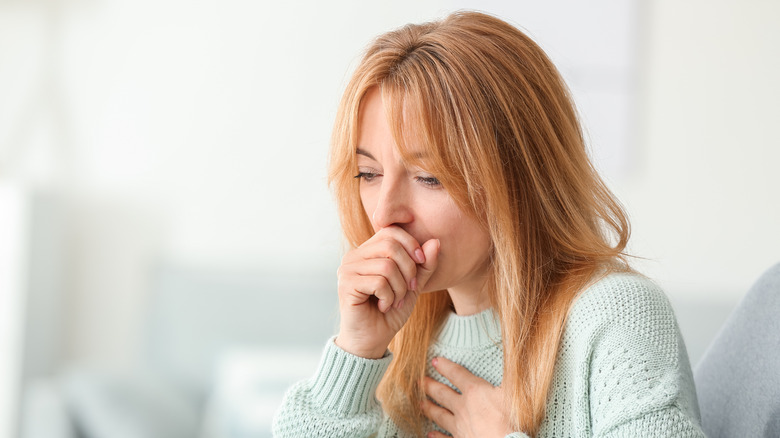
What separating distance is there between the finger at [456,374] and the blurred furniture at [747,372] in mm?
351

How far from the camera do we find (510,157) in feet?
3.39

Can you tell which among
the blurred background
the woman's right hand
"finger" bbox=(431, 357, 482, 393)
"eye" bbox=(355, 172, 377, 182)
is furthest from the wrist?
the blurred background

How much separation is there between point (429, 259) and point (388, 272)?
0.06 m

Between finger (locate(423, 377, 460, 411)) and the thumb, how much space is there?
0.71ft

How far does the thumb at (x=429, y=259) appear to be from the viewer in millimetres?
1002

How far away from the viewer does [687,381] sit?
96 cm

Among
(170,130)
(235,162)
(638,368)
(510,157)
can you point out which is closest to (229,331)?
(235,162)

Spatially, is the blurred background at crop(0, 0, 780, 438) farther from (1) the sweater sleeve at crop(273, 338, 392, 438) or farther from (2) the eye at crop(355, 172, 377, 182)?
(2) the eye at crop(355, 172, 377, 182)

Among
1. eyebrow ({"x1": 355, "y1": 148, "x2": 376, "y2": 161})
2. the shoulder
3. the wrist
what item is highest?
eyebrow ({"x1": 355, "y1": 148, "x2": 376, "y2": 161})

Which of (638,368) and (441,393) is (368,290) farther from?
(638,368)

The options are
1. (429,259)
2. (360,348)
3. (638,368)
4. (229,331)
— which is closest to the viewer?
(638,368)

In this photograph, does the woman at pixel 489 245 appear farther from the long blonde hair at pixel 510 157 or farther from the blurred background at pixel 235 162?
the blurred background at pixel 235 162

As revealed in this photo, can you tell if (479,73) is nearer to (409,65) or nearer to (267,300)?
(409,65)

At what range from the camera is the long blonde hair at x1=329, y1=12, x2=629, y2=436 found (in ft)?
3.25
